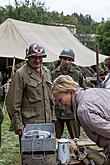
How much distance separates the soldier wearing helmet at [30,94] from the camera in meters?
3.76

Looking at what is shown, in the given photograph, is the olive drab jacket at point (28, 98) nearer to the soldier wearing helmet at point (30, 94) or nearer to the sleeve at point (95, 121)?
the soldier wearing helmet at point (30, 94)

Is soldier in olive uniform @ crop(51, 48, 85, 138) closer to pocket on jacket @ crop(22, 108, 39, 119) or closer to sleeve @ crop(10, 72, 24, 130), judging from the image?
pocket on jacket @ crop(22, 108, 39, 119)

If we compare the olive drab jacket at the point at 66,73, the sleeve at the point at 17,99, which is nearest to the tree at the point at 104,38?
the olive drab jacket at the point at 66,73

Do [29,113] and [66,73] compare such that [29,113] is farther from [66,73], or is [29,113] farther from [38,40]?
[38,40]

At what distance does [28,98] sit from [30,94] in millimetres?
46

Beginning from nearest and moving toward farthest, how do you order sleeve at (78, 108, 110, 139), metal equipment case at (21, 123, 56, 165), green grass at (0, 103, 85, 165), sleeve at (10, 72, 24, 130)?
sleeve at (78, 108, 110, 139), metal equipment case at (21, 123, 56, 165), sleeve at (10, 72, 24, 130), green grass at (0, 103, 85, 165)

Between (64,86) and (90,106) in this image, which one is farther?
(64,86)

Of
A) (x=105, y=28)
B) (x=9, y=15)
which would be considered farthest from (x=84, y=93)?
(x=105, y=28)

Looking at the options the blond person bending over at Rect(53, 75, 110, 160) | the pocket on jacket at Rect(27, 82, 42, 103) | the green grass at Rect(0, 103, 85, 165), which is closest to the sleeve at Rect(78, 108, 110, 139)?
the blond person bending over at Rect(53, 75, 110, 160)

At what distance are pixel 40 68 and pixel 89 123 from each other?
1.55 meters

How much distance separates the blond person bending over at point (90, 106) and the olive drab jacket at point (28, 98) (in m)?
1.17

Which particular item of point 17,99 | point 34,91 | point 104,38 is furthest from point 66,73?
point 104,38

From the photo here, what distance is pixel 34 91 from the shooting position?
3.80 m

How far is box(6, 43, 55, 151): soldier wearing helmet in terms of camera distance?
3.76m
